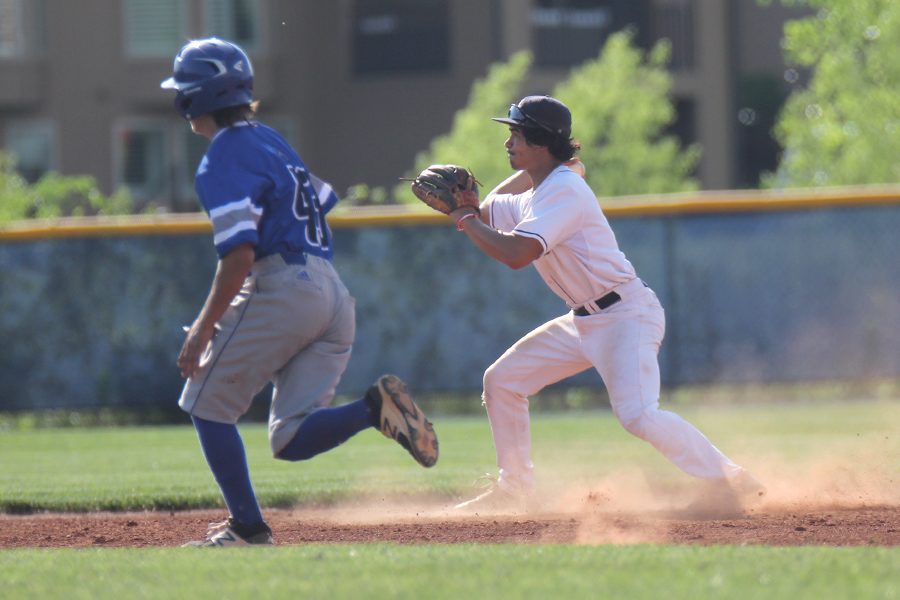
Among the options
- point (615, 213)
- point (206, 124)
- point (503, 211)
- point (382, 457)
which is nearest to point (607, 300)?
point (503, 211)

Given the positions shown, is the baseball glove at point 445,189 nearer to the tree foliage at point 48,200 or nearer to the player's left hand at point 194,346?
the player's left hand at point 194,346

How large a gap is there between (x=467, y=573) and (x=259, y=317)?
1464mm

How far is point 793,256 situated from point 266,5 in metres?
13.3

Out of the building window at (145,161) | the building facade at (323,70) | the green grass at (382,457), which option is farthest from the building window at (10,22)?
the green grass at (382,457)

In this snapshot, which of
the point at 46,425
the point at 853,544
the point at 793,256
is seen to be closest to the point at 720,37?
the point at 793,256

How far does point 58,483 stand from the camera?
9.41 metres

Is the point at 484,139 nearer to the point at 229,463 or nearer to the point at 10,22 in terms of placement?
the point at 10,22

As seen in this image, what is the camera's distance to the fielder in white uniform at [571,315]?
679 cm

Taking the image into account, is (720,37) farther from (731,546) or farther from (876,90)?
(731,546)

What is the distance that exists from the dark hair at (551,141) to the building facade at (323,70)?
1885cm

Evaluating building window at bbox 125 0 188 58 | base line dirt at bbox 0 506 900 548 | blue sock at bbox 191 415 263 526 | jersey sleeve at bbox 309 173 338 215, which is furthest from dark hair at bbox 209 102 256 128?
building window at bbox 125 0 188 58

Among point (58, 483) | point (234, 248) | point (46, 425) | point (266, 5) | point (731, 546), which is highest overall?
point (266, 5)

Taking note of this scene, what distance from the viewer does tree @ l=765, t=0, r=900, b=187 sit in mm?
19688

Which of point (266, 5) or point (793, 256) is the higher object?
point (266, 5)
